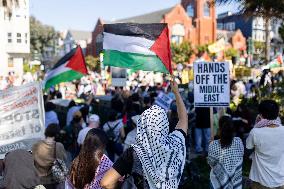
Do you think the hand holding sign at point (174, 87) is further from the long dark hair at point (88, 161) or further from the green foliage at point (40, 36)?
the green foliage at point (40, 36)

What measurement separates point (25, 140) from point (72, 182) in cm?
303

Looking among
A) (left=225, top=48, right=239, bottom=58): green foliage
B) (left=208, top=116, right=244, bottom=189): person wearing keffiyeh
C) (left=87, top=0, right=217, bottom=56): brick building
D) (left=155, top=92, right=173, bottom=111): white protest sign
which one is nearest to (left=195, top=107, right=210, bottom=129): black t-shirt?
(left=155, top=92, right=173, bottom=111): white protest sign

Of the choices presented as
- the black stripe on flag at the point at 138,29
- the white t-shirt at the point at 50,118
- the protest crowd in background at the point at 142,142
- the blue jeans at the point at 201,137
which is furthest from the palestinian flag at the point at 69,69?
the black stripe on flag at the point at 138,29

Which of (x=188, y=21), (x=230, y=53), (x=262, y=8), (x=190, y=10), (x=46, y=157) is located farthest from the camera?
(x=190, y=10)

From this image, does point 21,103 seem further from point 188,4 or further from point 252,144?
point 188,4

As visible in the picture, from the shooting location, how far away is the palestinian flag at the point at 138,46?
21.7ft

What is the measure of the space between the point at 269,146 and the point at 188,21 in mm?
63384

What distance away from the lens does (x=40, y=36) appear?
76.4m

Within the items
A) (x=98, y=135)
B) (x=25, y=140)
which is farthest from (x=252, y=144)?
(x=25, y=140)

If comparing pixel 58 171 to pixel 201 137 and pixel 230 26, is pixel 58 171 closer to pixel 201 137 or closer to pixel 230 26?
pixel 201 137

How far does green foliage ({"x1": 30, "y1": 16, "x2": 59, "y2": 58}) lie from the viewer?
2972 inches

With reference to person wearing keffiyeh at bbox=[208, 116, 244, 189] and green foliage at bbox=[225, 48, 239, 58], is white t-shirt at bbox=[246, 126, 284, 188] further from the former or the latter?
green foliage at bbox=[225, 48, 239, 58]

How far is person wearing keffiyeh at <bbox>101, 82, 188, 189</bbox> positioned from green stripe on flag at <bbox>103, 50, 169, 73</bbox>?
3.41 meters

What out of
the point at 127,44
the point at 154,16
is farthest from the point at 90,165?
the point at 154,16
